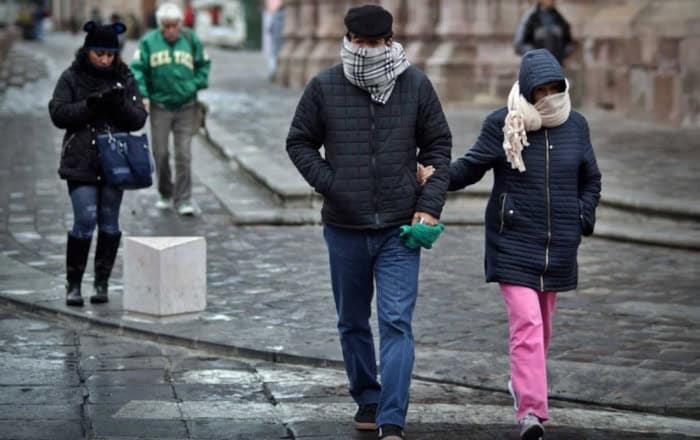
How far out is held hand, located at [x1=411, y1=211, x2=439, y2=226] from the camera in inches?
260

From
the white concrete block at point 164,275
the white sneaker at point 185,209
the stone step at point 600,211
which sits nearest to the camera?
the white concrete block at point 164,275

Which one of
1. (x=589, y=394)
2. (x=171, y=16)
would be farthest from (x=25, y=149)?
(x=589, y=394)

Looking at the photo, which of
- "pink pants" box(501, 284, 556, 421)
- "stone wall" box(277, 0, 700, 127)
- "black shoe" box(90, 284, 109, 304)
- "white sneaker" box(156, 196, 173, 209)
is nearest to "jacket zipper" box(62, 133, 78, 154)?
"black shoe" box(90, 284, 109, 304)

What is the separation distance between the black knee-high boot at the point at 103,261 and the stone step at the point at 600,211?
11.9 feet

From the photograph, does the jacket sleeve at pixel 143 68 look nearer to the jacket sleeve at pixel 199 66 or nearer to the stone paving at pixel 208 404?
the jacket sleeve at pixel 199 66

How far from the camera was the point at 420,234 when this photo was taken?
21.6 feet

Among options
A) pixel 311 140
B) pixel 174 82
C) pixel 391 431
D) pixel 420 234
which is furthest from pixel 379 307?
pixel 174 82

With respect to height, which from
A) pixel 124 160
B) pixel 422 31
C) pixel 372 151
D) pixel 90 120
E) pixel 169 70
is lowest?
pixel 422 31

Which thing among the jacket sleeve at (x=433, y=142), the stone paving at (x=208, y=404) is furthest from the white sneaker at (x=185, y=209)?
the jacket sleeve at (x=433, y=142)

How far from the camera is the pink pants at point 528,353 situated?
6.74 meters

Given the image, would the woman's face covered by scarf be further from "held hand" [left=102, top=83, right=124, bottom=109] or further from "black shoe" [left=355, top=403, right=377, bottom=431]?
"held hand" [left=102, top=83, right=124, bottom=109]

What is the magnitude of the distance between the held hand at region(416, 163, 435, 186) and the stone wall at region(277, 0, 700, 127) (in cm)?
1321

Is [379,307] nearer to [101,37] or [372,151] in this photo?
[372,151]

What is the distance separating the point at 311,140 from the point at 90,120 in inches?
118
